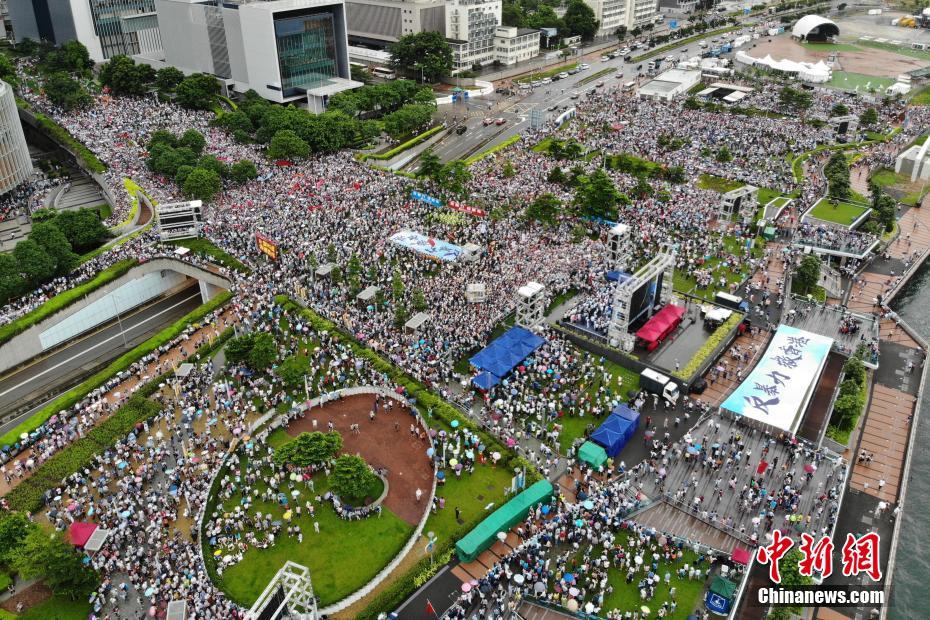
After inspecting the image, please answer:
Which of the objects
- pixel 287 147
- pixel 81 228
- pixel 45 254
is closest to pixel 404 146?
pixel 287 147

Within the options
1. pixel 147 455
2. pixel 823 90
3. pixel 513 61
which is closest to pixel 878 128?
pixel 823 90

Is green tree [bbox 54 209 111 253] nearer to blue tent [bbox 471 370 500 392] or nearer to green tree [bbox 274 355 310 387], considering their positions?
green tree [bbox 274 355 310 387]

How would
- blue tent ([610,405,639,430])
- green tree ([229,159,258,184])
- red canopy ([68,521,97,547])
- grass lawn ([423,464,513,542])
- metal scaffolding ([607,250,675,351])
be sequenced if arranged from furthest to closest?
green tree ([229,159,258,184]) < metal scaffolding ([607,250,675,351]) < blue tent ([610,405,639,430]) < grass lawn ([423,464,513,542]) < red canopy ([68,521,97,547])

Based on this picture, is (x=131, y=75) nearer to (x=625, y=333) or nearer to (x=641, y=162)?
(x=641, y=162)

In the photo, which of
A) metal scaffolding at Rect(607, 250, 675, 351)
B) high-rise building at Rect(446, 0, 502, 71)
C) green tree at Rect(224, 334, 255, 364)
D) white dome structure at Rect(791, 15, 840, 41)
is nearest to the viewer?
green tree at Rect(224, 334, 255, 364)

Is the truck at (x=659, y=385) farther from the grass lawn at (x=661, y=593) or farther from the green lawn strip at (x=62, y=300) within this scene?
the green lawn strip at (x=62, y=300)

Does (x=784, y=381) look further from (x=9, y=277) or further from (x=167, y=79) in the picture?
(x=167, y=79)

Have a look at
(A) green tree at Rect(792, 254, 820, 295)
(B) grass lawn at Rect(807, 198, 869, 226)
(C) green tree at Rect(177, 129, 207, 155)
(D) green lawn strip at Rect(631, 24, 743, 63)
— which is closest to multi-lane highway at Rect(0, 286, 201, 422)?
(C) green tree at Rect(177, 129, 207, 155)
